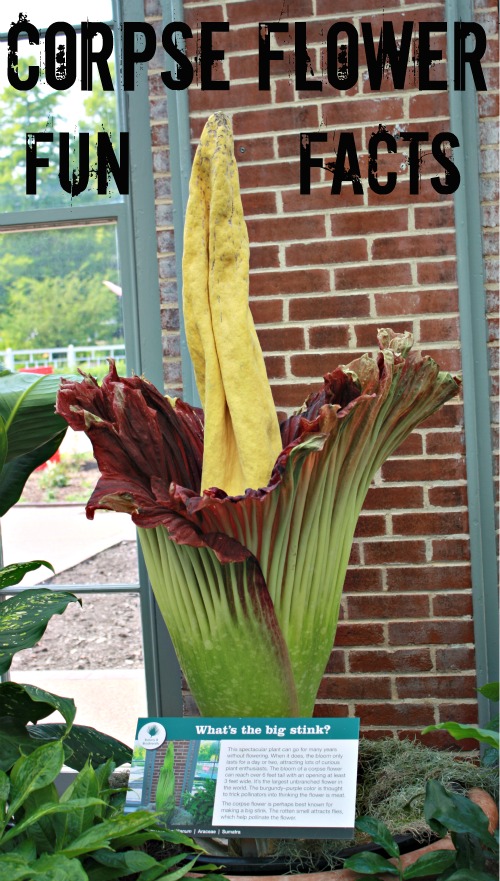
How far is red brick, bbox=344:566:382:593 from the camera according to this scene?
188cm

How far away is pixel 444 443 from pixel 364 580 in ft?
1.13

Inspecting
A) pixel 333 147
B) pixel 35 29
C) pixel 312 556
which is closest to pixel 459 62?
pixel 333 147

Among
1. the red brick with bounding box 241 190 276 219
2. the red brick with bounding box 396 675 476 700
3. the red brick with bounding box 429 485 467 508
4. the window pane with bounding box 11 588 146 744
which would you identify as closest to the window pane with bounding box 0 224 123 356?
the red brick with bounding box 241 190 276 219

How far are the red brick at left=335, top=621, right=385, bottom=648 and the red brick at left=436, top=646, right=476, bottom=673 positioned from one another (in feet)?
0.42

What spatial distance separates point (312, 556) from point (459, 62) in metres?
1.19

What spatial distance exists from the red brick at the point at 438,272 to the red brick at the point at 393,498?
17.4 inches

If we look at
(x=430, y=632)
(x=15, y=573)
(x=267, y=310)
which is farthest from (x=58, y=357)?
(x=430, y=632)

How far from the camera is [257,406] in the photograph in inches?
46.1

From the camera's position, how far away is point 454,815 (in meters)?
1.06

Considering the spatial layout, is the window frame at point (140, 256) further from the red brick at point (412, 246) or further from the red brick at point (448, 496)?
the red brick at point (448, 496)

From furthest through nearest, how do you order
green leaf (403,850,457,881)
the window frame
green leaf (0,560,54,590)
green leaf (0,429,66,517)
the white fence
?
the white fence → the window frame → green leaf (0,429,66,517) → green leaf (0,560,54,590) → green leaf (403,850,457,881)

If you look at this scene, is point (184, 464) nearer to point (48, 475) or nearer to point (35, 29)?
point (48, 475)

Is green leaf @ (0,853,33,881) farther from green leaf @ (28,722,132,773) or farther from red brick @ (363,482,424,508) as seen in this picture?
red brick @ (363,482,424,508)

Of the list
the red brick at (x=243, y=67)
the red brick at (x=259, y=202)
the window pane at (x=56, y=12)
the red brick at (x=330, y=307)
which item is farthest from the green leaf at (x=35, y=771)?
the window pane at (x=56, y=12)
